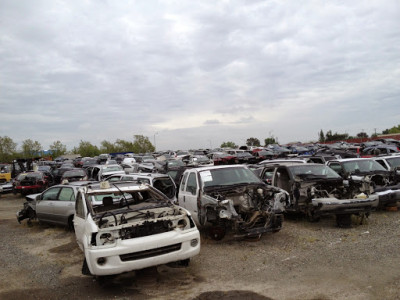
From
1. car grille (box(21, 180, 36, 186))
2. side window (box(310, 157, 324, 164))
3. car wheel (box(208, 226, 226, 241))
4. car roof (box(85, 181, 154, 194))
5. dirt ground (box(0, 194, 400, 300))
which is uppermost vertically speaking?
car roof (box(85, 181, 154, 194))

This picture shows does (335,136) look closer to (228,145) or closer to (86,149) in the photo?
(228,145)

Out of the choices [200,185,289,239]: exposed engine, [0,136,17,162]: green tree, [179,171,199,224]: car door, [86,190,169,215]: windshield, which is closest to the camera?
[86,190,169,215]: windshield

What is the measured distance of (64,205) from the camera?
33.5 ft

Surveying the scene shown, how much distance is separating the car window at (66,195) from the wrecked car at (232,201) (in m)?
3.24

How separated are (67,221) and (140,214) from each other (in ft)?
15.9

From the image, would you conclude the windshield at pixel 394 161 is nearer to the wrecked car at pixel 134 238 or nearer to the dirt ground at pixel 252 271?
the dirt ground at pixel 252 271

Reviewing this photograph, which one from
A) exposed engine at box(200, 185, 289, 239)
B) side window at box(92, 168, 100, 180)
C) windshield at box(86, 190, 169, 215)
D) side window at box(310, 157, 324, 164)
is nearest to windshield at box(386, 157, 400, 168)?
side window at box(310, 157, 324, 164)

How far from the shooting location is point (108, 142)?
407 feet

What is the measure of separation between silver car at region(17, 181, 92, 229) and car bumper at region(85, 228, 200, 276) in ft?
16.6

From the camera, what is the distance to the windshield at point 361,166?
11492 millimetres

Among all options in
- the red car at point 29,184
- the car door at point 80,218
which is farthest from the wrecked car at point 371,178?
the red car at point 29,184

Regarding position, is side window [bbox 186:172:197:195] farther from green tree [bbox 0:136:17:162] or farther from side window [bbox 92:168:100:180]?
green tree [bbox 0:136:17:162]

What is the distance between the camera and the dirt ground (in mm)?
5125

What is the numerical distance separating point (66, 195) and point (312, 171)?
7140 mm
